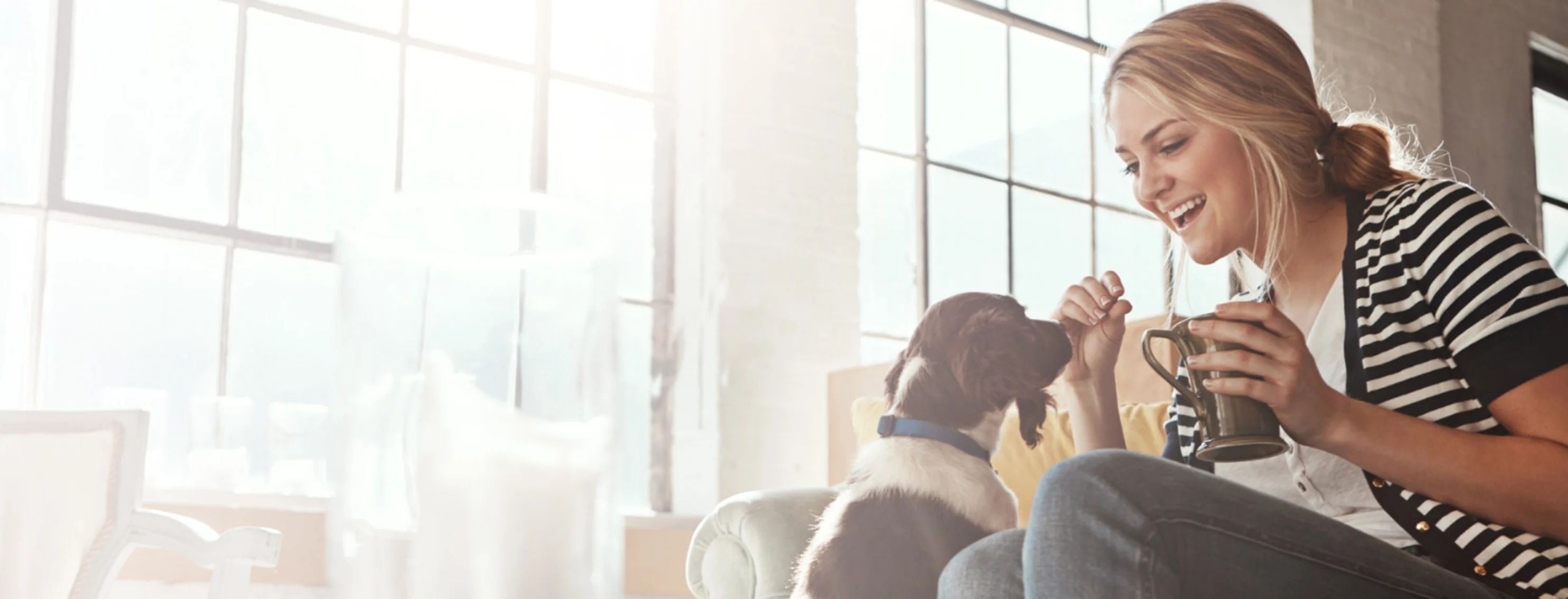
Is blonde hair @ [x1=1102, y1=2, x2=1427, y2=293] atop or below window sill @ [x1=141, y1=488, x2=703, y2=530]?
atop

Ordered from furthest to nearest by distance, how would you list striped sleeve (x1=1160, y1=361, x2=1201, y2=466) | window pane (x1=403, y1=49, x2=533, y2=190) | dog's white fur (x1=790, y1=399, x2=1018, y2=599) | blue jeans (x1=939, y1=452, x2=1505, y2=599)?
window pane (x1=403, y1=49, x2=533, y2=190), dog's white fur (x1=790, y1=399, x2=1018, y2=599), striped sleeve (x1=1160, y1=361, x2=1201, y2=466), blue jeans (x1=939, y1=452, x2=1505, y2=599)

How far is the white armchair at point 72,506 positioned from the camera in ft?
4.59

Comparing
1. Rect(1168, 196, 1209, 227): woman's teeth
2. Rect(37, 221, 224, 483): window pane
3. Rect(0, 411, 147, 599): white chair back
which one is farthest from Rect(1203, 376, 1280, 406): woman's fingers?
Rect(37, 221, 224, 483): window pane

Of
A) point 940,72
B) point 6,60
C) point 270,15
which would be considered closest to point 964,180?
point 940,72

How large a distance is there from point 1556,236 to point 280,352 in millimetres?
4729

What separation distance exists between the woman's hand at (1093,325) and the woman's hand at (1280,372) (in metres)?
0.39

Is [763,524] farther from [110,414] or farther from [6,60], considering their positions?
[6,60]

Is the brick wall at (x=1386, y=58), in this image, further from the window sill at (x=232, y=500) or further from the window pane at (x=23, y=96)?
the window pane at (x=23, y=96)

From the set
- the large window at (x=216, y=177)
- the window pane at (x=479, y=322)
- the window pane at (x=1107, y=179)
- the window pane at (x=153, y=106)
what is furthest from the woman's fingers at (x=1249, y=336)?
the window pane at (x=1107, y=179)

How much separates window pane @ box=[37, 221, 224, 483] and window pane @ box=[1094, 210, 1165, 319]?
2.72m

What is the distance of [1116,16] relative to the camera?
415 centimetres

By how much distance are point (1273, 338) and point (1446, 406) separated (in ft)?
0.53

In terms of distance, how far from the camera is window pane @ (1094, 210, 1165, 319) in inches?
154

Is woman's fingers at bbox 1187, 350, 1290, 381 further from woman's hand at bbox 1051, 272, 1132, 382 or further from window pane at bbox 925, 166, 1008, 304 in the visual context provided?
window pane at bbox 925, 166, 1008, 304
